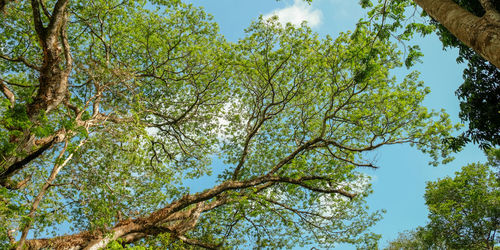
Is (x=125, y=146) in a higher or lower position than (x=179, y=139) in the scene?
lower

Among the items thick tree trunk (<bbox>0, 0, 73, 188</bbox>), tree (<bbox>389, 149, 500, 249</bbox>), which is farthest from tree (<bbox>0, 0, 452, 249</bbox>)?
tree (<bbox>389, 149, 500, 249</bbox>)

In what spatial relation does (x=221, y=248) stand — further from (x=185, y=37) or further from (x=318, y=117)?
(x=185, y=37)

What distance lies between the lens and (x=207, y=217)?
13352 mm

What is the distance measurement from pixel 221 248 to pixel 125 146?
18.7 ft

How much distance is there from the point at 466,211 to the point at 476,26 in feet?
64.2

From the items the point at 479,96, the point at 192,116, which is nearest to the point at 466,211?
the point at 479,96

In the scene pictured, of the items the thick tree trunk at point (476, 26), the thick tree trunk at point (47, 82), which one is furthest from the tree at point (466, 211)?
the thick tree trunk at point (47, 82)

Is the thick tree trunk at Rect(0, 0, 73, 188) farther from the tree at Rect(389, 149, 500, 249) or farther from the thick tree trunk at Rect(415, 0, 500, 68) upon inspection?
the tree at Rect(389, 149, 500, 249)

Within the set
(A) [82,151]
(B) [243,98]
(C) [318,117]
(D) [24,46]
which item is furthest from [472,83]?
(D) [24,46]

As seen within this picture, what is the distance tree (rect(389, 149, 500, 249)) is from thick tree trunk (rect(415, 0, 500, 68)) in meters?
16.4

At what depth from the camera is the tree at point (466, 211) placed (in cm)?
1744

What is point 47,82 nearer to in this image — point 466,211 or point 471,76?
point 471,76

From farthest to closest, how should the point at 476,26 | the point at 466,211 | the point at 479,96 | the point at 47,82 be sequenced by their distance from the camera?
the point at 466,211 → the point at 479,96 → the point at 47,82 → the point at 476,26

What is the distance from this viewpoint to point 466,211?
18469mm
